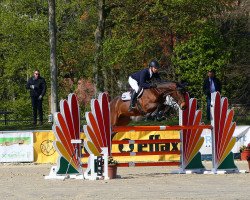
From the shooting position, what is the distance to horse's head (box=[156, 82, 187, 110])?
20875 millimetres

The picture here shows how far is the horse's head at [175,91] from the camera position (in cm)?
2088

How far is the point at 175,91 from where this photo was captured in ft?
68.9

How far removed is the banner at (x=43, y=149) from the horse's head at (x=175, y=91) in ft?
20.3

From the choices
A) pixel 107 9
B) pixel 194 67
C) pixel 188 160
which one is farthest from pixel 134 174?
pixel 194 67

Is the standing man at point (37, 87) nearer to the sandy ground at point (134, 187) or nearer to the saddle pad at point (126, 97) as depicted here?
the sandy ground at point (134, 187)

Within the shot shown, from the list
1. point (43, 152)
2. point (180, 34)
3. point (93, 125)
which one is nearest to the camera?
point (93, 125)

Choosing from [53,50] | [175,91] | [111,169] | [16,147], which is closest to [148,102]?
[175,91]

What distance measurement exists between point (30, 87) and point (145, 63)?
890 cm

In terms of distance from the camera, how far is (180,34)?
37906mm

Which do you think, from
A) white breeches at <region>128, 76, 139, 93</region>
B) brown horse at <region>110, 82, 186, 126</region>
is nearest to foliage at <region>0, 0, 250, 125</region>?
brown horse at <region>110, 82, 186, 126</region>

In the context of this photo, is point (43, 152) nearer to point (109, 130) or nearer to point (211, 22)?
point (109, 130)

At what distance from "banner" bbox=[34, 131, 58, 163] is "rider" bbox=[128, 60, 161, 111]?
5422mm

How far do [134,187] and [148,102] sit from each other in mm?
4607

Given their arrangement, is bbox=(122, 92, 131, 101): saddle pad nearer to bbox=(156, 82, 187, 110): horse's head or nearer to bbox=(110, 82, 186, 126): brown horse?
bbox=(110, 82, 186, 126): brown horse
